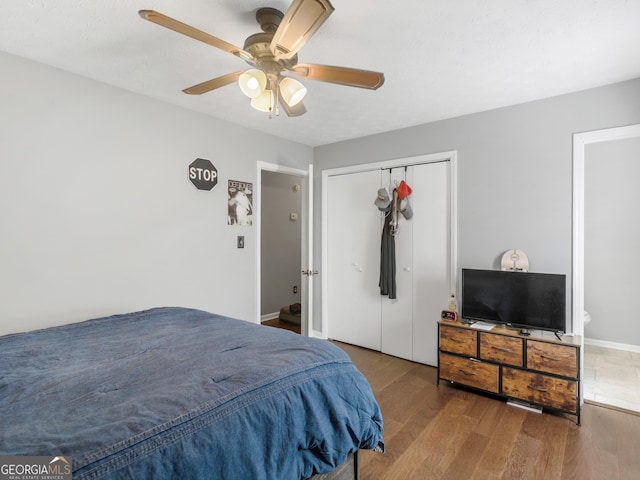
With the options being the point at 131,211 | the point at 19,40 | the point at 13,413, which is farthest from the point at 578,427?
the point at 19,40

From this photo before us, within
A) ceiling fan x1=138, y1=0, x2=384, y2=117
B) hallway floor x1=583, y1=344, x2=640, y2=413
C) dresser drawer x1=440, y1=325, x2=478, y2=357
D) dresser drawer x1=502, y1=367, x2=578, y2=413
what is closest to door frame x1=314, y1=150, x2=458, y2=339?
dresser drawer x1=440, y1=325, x2=478, y2=357

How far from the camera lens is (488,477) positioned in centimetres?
184

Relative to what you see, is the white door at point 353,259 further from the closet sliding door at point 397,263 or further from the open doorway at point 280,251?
the open doorway at point 280,251

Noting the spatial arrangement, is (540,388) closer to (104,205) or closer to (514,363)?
(514,363)

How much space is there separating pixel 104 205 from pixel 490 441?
317 cm

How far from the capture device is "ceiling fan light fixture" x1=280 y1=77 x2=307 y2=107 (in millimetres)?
1795

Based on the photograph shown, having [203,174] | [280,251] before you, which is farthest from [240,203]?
[280,251]

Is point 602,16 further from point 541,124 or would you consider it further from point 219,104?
point 219,104

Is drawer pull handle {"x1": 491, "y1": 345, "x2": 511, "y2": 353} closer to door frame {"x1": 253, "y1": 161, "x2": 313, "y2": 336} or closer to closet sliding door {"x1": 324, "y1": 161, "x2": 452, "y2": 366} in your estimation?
closet sliding door {"x1": 324, "y1": 161, "x2": 452, "y2": 366}

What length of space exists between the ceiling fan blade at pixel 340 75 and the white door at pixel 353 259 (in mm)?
2122

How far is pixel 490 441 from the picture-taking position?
2164 millimetres

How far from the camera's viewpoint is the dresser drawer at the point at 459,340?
2793 mm

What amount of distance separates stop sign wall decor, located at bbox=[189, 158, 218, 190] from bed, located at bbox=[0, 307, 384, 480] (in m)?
1.61

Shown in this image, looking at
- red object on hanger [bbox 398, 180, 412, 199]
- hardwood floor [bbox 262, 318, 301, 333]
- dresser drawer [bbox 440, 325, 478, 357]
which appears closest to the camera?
dresser drawer [bbox 440, 325, 478, 357]
